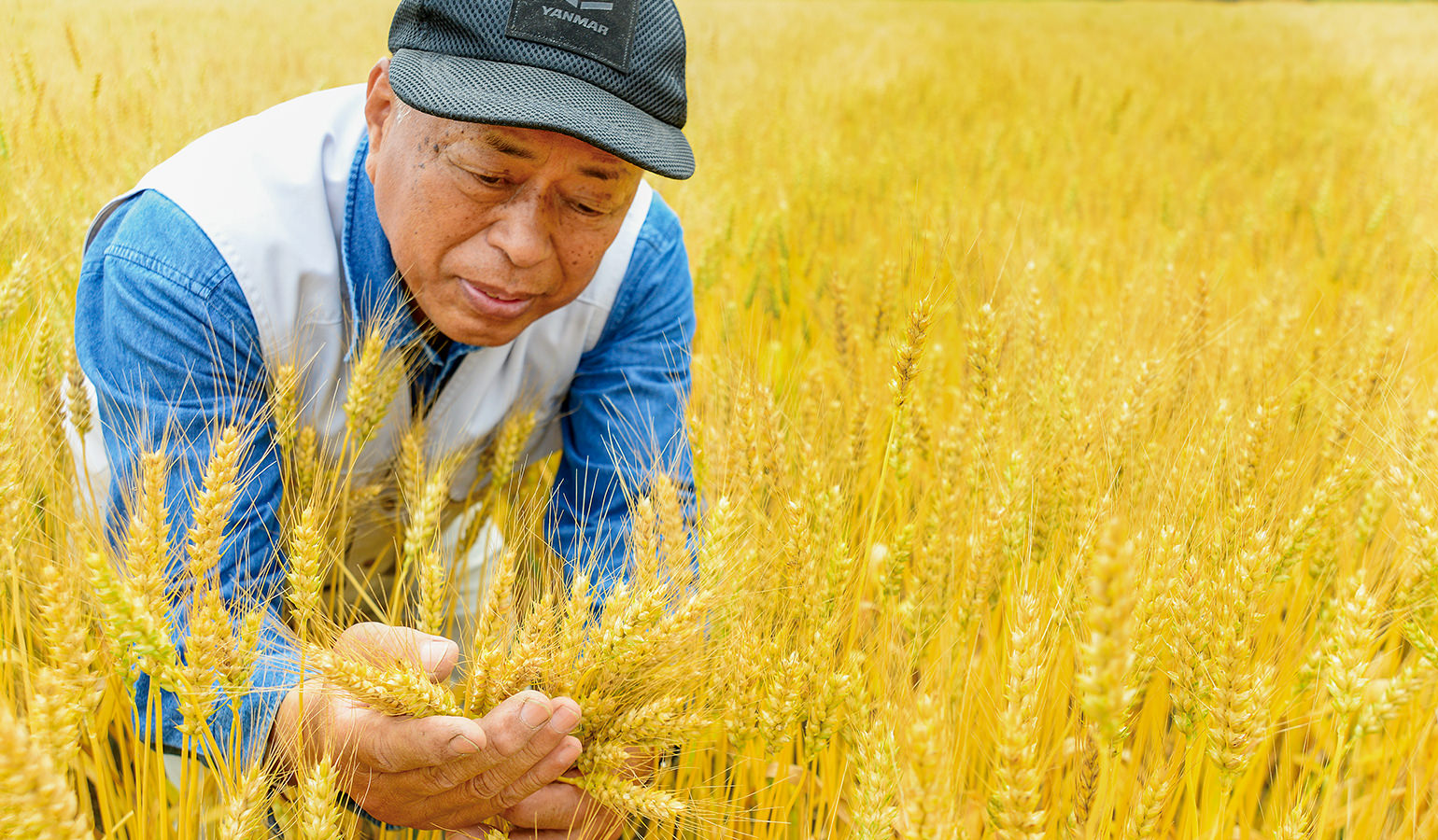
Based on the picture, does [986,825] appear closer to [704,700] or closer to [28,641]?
[704,700]

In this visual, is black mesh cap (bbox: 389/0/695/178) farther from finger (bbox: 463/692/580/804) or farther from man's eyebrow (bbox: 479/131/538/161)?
finger (bbox: 463/692/580/804)

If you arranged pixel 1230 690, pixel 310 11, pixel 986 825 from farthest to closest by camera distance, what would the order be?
pixel 310 11 → pixel 986 825 → pixel 1230 690

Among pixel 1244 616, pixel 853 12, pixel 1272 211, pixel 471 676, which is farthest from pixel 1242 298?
pixel 853 12

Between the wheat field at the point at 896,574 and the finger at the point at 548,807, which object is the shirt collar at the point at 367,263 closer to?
the wheat field at the point at 896,574

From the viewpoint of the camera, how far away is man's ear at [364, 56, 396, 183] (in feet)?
4.78

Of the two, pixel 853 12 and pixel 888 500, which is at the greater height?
pixel 853 12

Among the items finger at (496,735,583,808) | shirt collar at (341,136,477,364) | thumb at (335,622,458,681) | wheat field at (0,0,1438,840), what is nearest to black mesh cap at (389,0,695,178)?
shirt collar at (341,136,477,364)

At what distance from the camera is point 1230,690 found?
3.00 ft

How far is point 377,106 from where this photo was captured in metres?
1.49

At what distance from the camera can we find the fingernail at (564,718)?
938mm

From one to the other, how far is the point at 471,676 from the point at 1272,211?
3962 mm

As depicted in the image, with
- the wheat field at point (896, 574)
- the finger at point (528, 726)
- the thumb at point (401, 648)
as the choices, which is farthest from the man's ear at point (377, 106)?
the finger at point (528, 726)

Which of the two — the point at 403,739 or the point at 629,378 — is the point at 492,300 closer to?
the point at 629,378

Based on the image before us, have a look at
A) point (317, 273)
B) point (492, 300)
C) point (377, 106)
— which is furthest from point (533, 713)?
point (377, 106)
